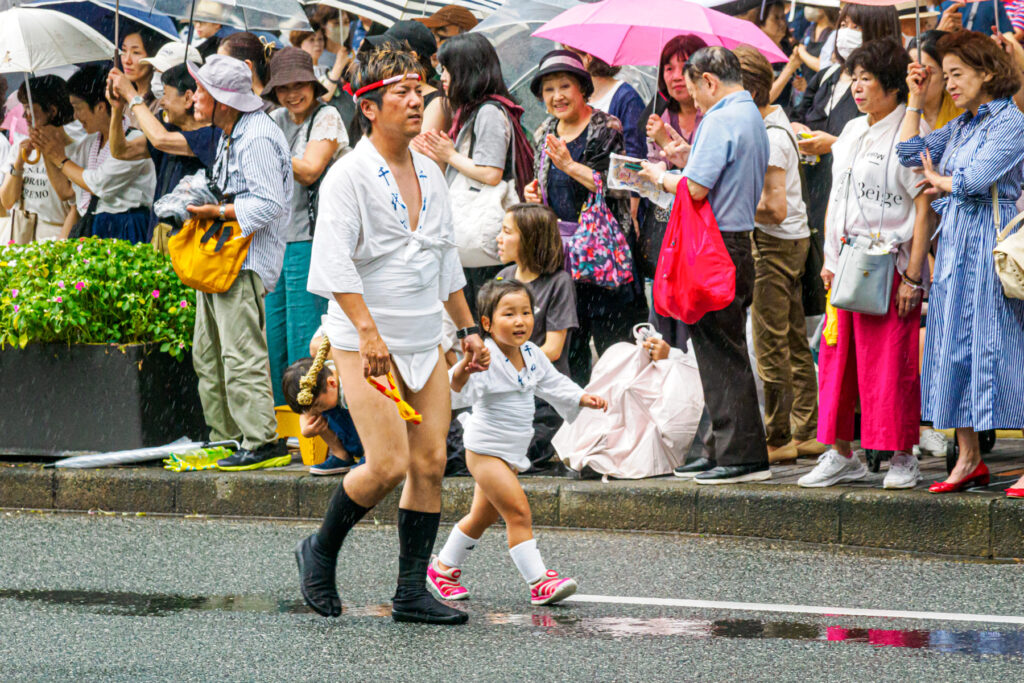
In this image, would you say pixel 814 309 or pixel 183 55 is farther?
pixel 183 55

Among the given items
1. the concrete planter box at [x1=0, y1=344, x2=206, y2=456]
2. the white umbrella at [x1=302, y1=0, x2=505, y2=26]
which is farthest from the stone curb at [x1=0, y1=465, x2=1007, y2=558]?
the white umbrella at [x1=302, y1=0, x2=505, y2=26]

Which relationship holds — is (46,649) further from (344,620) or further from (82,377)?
(82,377)

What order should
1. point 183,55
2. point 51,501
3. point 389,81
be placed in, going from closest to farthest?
point 389,81
point 51,501
point 183,55

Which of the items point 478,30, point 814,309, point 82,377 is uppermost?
point 478,30

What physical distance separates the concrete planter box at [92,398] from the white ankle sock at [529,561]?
390cm

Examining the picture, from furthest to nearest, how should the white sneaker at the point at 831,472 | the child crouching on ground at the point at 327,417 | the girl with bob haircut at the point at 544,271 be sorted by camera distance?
1. the child crouching on ground at the point at 327,417
2. the girl with bob haircut at the point at 544,271
3. the white sneaker at the point at 831,472

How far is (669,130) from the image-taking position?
323 inches

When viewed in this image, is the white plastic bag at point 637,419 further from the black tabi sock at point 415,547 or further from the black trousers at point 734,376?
the black tabi sock at point 415,547

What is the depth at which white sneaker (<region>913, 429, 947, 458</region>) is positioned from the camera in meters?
8.53

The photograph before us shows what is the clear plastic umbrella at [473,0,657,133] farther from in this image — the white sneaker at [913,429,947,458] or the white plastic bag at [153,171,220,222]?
the white sneaker at [913,429,947,458]

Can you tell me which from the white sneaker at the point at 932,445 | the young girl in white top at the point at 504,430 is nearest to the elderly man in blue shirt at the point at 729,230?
the white sneaker at the point at 932,445

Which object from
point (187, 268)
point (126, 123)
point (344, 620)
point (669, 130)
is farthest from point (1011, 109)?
point (126, 123)

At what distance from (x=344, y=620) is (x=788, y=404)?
145 inches

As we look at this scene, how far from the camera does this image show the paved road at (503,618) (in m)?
4.96
